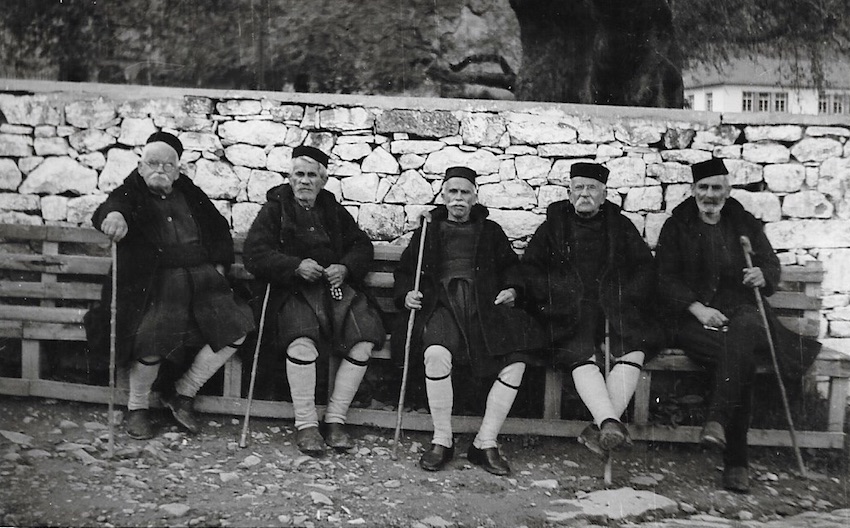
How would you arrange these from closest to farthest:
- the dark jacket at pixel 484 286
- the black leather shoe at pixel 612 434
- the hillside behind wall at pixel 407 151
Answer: the black leather shoe at pixel 612 434 < the dark jacket at pixel 484 286 < the hillside behind wall at pixel 407 151

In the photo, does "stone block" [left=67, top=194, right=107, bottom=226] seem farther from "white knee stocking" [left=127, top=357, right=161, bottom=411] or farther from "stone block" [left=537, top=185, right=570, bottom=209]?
"stone block" [left=537, top=185, right=570, bottom=209]

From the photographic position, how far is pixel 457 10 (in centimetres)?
471

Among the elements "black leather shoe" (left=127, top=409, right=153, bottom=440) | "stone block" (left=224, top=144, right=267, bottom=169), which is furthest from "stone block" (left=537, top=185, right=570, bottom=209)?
"black leather shoe" (left=127, top=409, right=153, bottom=440)

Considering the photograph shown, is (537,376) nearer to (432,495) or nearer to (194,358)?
(432,495)

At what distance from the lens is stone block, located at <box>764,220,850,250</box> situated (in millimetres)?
4438

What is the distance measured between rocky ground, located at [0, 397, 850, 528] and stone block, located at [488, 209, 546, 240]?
1263 millimetres

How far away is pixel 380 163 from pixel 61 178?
6.22 feet

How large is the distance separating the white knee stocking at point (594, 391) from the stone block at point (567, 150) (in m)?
1.34

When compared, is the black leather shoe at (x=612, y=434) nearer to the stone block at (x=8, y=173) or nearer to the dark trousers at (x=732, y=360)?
the dark trousers at (x=732, y=360)

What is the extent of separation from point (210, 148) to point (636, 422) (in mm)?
2928

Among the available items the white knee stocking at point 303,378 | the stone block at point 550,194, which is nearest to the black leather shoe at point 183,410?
the white knee stocking at point 303,378

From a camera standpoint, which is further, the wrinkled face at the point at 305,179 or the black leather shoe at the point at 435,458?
the wrinkled face at the point at 305,179

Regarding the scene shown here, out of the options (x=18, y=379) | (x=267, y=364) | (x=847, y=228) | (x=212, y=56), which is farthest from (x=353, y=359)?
(x=847, y=228)

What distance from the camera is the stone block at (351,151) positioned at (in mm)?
4676
